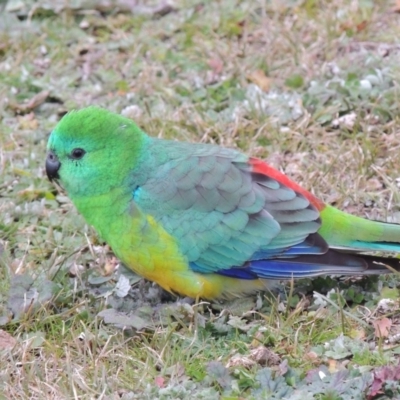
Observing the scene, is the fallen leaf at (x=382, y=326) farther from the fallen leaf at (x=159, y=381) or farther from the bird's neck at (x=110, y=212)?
the bird's neck at (x=110, y=212)

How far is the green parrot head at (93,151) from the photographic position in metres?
4.70

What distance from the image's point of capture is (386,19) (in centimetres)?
684

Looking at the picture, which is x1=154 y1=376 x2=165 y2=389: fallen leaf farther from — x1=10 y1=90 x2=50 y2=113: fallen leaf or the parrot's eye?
x1=10 y1=90 x2=50 y2=113: fallen leaf

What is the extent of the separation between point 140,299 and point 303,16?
3.19m

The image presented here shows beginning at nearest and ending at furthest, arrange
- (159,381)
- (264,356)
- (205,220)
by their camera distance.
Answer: (159,381), (264,356), (205,220)

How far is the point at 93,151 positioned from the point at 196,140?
1.35 metres

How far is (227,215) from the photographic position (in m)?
4.57

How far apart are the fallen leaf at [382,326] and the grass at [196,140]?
0.03 meters

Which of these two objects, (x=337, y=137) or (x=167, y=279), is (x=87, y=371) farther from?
(x=337, y=137)

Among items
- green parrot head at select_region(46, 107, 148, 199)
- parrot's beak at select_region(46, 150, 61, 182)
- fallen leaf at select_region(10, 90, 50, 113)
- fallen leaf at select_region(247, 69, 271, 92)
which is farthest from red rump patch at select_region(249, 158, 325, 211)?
fallen leaf at select_region(10, 90, 50, 113)

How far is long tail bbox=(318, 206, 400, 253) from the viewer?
178 inches

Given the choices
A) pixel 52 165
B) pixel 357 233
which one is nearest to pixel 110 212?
pixel 52 165

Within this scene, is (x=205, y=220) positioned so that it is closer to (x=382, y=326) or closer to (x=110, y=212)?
(x=110, y=212)

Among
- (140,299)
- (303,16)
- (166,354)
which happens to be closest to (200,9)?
(303,16)
